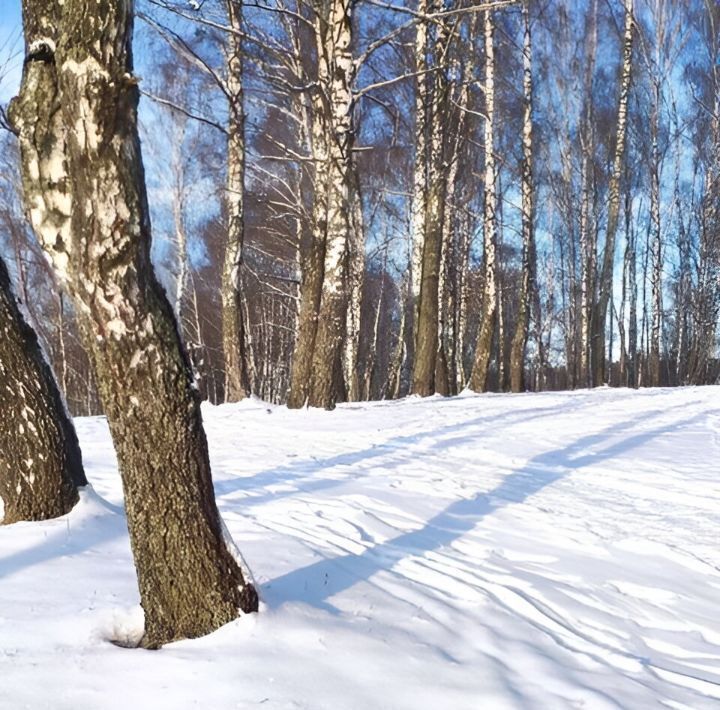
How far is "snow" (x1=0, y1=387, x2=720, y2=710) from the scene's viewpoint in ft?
6.34

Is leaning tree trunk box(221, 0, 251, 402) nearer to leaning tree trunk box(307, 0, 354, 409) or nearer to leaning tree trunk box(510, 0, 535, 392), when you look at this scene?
leaning tree trunk box(307, 0, 354, 409)

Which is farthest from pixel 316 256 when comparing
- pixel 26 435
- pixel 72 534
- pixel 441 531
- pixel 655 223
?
pixel 655 223

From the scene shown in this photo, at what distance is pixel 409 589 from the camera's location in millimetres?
2893

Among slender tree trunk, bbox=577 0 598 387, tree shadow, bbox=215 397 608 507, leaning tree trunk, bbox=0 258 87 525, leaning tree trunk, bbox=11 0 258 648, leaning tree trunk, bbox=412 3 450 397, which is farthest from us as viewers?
slender tree trunk, bbox=577 0 598 387

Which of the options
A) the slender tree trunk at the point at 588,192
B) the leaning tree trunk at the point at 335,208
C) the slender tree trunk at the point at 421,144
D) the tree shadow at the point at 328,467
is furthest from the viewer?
the slender tree trunk at the point at 588,192

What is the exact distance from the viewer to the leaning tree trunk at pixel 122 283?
6.31 feet

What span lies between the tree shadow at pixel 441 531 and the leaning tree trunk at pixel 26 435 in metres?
1.37

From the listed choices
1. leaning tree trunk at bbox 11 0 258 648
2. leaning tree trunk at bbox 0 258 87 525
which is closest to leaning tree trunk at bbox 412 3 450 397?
leaning tree trunk at bbox 0 258 87 525

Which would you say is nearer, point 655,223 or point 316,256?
point 316,256

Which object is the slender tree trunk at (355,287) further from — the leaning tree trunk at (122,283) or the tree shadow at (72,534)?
the leaning tree trunk at (122,283)

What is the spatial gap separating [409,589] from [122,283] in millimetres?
1859

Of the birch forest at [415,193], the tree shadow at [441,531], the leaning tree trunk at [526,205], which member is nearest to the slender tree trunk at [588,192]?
the birch forest at [415,193]

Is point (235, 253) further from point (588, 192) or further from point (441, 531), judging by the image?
point (588, 192)

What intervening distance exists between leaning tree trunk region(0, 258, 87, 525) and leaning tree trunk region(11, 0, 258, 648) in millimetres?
1381
